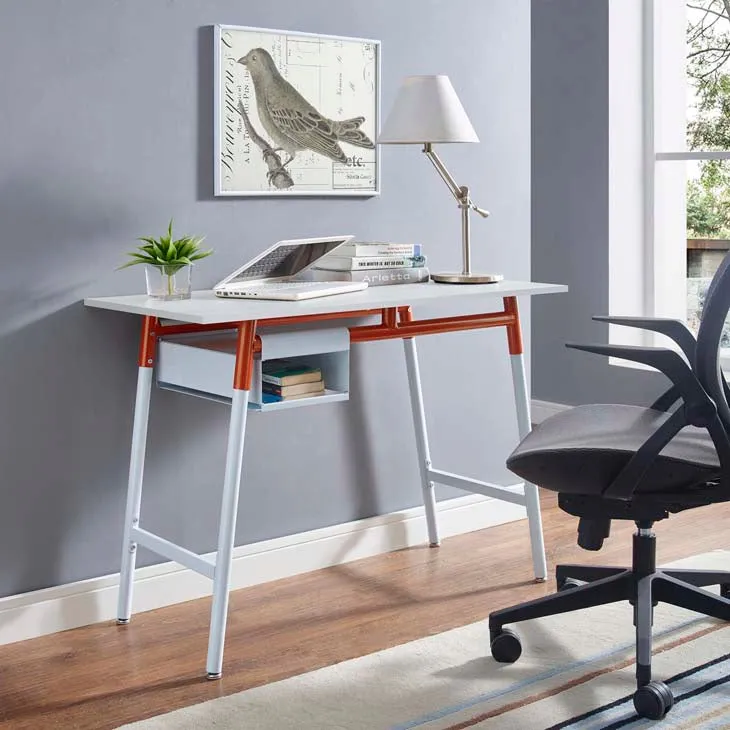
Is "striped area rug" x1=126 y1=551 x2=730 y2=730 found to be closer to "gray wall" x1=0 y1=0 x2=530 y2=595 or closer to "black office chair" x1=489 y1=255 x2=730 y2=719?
"black office chair" x1=489 y1=255 x2=730 y2=719

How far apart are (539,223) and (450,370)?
1445mm

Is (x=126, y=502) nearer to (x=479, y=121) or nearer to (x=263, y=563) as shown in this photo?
(x=263, y=563)

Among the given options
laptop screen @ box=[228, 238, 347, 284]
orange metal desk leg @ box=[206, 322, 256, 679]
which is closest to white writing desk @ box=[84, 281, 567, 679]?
orange metal desk leg @ box=[206, 322, 256, 679]

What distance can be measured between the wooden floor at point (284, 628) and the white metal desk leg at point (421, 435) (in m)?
0.08

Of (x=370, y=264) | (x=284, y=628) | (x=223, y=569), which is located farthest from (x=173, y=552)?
(x=370, y=264)

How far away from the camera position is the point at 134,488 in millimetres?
2639

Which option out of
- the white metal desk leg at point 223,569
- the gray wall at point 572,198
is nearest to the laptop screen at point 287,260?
the white metal desk leg at point 223,569

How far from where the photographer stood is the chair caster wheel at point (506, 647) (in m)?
2.35

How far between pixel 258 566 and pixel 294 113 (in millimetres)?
1153

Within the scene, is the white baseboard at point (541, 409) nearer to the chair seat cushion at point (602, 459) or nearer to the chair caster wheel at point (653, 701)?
the chair seat cushion at point (602, 459)

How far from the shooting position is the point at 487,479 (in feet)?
11.4

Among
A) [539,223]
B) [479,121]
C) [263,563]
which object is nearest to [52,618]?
[263,563]

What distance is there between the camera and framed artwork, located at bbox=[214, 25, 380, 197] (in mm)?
2789

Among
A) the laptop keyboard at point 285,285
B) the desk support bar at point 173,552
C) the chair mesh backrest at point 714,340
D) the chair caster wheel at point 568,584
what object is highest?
the laptop keyboard at point 285,285
